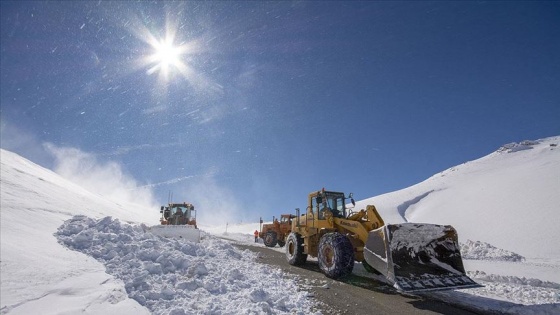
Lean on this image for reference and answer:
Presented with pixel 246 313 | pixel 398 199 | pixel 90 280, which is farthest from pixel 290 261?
pixel 398 199

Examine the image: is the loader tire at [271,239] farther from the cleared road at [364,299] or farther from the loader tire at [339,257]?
the cleared road at [364,299]

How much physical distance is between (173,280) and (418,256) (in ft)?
18.3

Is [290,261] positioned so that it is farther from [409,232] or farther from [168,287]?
[168,287]

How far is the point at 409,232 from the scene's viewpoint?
718cm

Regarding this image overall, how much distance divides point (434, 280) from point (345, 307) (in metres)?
2.37

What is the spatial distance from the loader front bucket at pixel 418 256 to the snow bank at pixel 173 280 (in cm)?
212

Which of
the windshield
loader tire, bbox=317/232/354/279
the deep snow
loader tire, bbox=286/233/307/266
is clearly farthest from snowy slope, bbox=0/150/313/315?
the windshield

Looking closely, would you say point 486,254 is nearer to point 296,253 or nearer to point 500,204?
point 296,253

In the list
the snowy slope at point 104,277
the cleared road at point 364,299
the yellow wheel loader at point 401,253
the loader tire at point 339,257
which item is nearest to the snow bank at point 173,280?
the snowy slope at point 104,277

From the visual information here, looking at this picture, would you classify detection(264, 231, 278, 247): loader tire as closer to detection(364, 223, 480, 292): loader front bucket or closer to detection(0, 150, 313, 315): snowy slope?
detection(0, 150, 313, 315): snowy slope

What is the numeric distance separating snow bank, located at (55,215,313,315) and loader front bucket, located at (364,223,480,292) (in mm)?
2124

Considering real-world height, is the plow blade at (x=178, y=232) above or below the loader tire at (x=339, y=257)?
above

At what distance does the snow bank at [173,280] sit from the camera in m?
4.71

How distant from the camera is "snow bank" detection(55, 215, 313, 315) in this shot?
4707 millimetres
